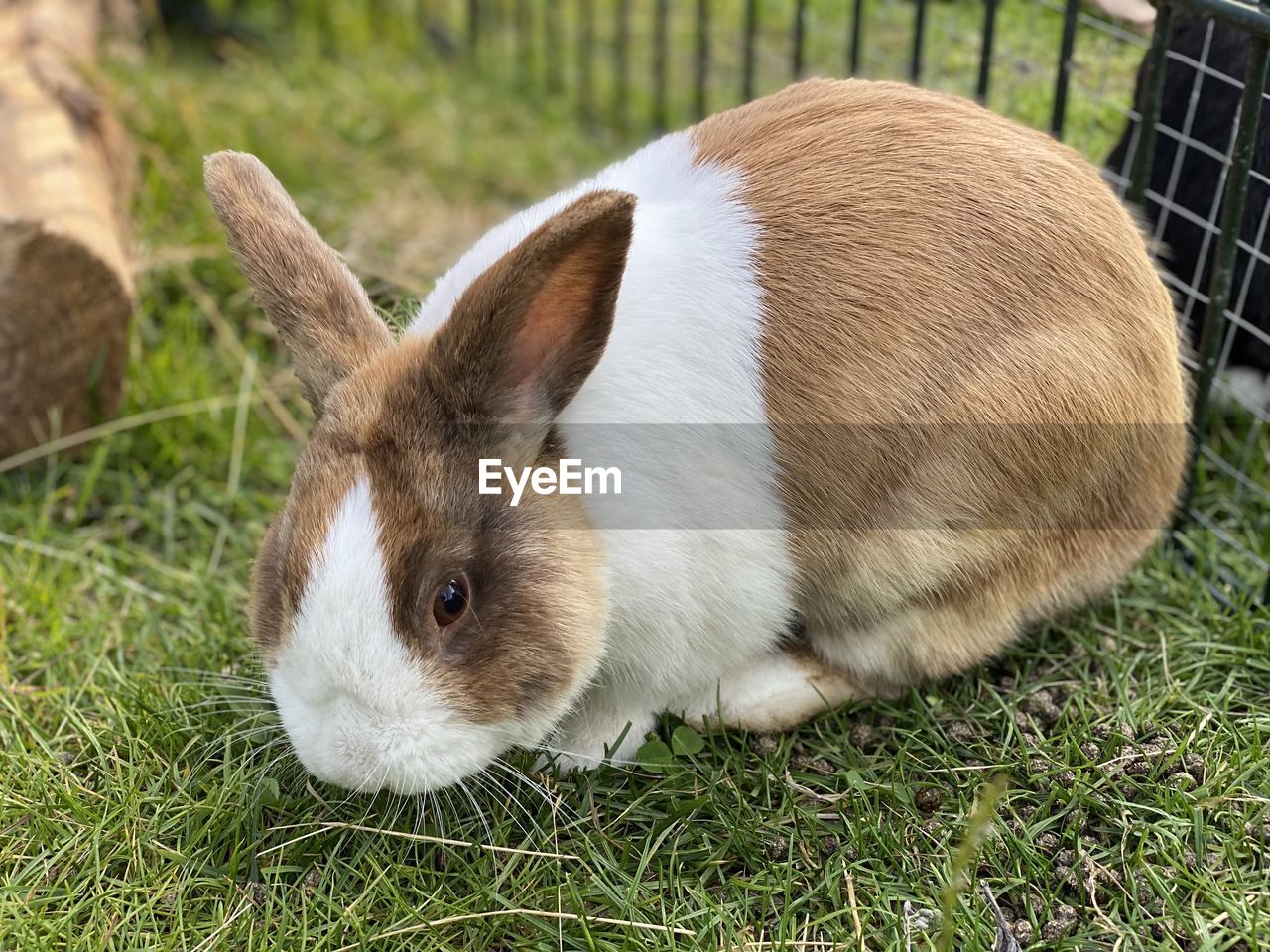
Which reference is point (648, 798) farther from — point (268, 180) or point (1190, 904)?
point (268, 180)

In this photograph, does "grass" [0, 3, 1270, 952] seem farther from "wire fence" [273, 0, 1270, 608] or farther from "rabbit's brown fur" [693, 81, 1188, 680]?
"rabbit's brown fur" [693, 81, 1188, 680]

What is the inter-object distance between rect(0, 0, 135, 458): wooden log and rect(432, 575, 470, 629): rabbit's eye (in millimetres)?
1985

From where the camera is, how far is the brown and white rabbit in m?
2.32

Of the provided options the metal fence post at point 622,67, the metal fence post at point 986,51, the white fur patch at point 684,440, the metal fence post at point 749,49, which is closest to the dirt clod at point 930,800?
the white fur patch at point 684,440

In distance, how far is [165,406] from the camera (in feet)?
13.3

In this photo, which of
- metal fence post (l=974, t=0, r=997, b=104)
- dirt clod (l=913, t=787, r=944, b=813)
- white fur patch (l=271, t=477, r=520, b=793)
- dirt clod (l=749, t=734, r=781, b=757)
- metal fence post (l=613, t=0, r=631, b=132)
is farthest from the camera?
metal fence post (l=613, t=0, r=631, b=132)

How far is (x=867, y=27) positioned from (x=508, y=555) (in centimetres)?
331

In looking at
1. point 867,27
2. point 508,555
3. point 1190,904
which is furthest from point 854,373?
point 867,27

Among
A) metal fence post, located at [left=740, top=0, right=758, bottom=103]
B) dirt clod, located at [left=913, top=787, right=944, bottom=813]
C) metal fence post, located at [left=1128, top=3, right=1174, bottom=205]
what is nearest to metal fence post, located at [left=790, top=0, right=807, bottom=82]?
metal fence post, located at [left=740, top=0, right=758, bottom=103]

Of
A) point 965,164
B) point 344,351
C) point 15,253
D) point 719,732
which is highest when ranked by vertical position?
point 965,164

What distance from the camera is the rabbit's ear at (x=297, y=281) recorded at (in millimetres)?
2543

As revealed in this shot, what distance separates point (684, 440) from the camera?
8.53 ft

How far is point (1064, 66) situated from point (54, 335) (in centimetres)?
295

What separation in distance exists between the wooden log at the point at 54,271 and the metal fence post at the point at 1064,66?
273 cm
